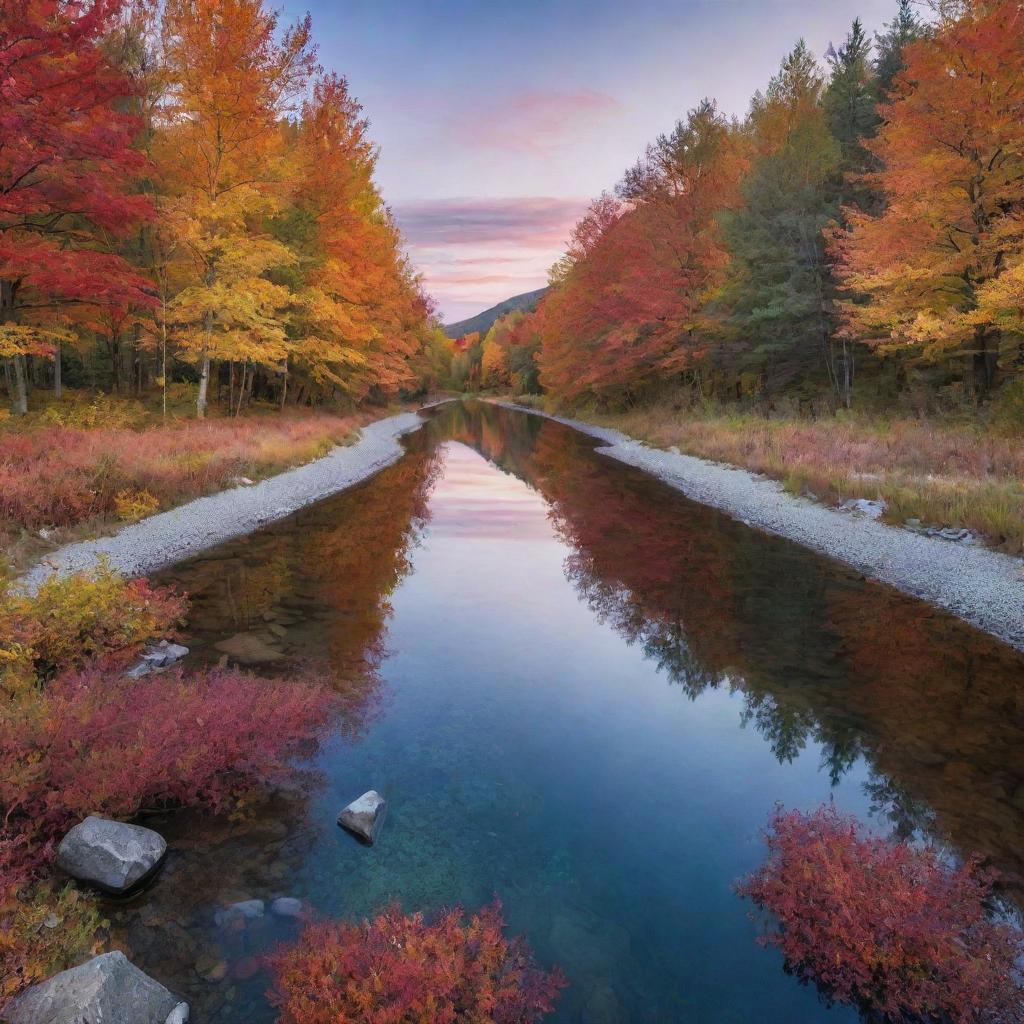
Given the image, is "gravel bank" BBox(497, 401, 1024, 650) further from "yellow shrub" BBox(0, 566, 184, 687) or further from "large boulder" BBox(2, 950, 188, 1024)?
"yellow shrub" BBox(0, 566, 184, 687)

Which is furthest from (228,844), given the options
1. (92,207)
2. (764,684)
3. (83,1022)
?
(92,207)

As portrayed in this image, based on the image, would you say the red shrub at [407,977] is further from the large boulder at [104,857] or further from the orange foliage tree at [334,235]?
the orange foliage tree at [334,235]

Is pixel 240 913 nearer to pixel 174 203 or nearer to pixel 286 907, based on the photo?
pixel 286 907

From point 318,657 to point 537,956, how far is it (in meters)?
4.95

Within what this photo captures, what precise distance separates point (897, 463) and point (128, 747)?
58.3ft

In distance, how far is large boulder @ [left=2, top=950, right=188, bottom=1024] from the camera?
9.67 feet

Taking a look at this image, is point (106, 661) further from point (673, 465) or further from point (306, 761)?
point (673, 465)

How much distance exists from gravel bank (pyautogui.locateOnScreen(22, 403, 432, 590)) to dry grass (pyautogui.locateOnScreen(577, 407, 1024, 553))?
13283 millimetres

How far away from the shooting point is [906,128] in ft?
60.0

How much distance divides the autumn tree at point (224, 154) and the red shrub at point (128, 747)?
17.1m

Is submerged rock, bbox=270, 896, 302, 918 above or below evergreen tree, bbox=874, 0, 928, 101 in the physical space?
below

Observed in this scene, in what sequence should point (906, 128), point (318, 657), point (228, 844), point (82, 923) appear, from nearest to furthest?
1. point (82, 923)
2. point (228, 844)
3. point (318, 657)
4. point (906, 128)

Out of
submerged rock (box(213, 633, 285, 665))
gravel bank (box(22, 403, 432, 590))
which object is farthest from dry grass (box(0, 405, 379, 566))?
submerged rock (box(213, 633, 285, 665))

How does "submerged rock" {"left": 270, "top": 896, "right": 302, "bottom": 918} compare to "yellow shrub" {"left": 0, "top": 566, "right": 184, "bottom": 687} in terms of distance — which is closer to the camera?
"submerged rock" {"left": 270, "top": 896, "right": 302, "bottom": 918}
